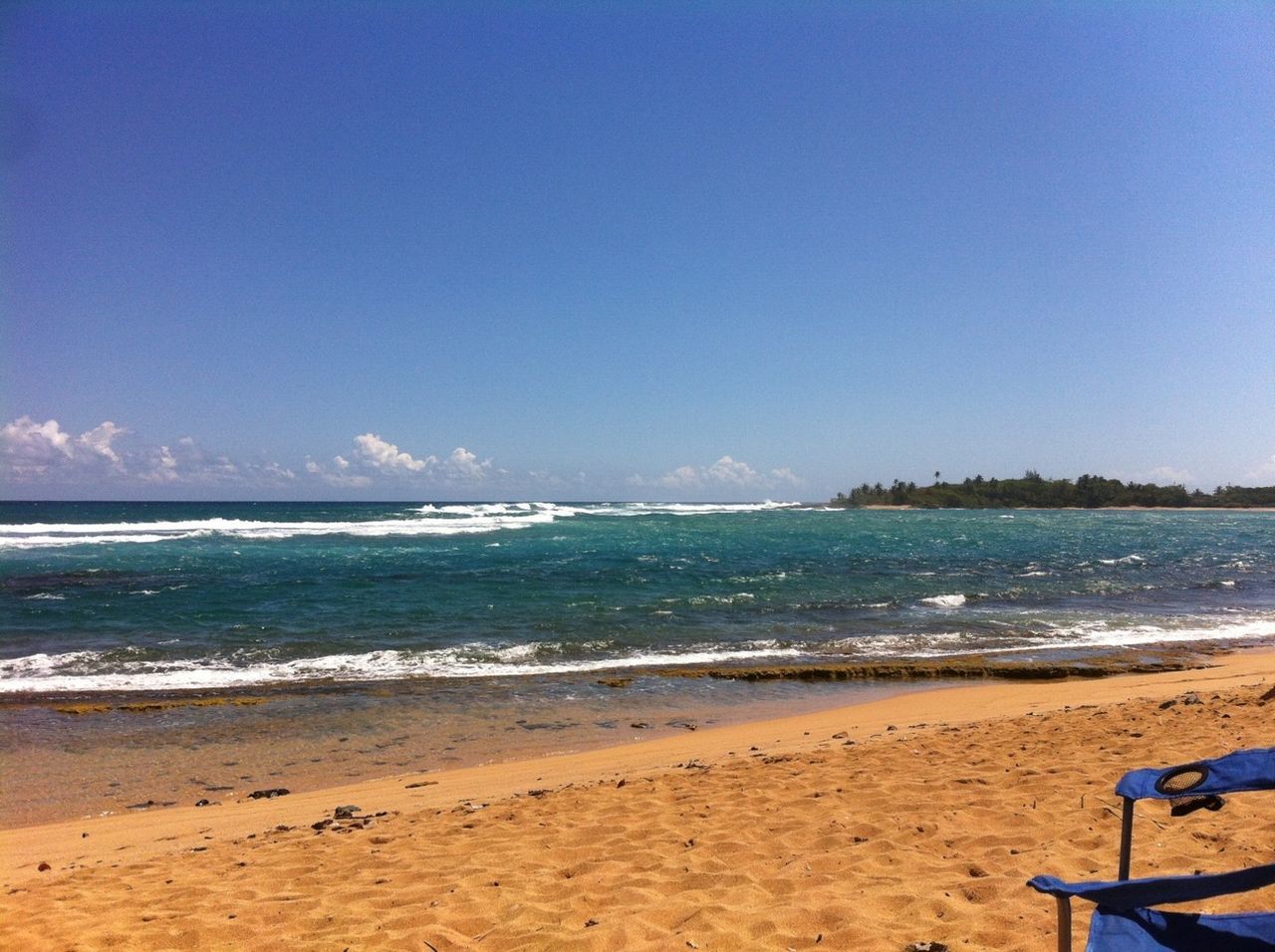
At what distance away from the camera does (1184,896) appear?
236 centimetres

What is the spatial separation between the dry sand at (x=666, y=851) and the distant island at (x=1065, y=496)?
129m

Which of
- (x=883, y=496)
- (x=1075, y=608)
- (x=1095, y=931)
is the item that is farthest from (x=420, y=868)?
(x=883, y=496)

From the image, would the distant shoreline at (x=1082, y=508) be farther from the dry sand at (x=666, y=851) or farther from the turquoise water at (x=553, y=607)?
the dry sand at (x=666, y=851)

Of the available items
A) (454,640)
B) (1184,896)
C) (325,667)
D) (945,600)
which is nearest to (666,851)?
(1184,896)

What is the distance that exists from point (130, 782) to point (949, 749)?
8505 millimetres

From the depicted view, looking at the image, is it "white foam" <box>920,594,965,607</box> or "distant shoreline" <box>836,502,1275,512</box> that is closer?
"white foam" <box>920,594,965,607</box>

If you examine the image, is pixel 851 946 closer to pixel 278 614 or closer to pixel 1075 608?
pixel 278 614

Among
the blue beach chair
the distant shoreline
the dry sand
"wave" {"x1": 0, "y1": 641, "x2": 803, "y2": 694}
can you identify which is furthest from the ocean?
the distant shoreline

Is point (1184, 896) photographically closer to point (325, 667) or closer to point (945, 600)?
point (325, 667)

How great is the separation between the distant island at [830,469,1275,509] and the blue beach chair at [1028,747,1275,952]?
435 ft

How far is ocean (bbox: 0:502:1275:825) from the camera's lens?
8648 millimetres

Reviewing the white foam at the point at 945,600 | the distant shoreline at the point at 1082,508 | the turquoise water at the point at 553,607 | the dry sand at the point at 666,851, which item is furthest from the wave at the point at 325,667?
the distant shoreline at the point at 1082,508

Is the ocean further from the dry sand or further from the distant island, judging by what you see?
the distant island

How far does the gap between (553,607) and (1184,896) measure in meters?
16.6
